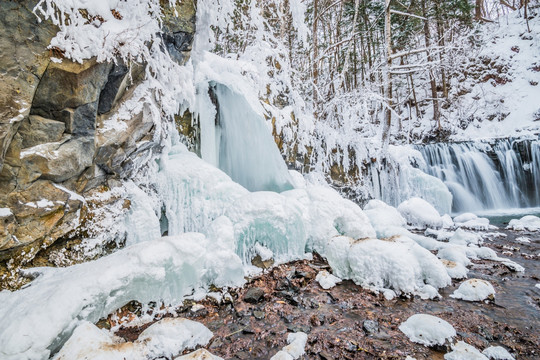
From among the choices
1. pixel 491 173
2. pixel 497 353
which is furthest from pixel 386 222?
pixel 491 173

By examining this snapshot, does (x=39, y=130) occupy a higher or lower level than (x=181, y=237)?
higher

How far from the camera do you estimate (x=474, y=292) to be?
2.72 meters

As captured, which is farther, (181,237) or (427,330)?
(181,237)

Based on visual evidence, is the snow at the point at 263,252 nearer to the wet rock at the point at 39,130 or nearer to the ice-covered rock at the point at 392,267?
the ice-covered rock at the point at 392,267

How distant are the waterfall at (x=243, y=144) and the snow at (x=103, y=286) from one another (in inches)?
106

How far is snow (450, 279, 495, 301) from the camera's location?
2.70 m

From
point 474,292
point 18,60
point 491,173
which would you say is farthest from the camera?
point 491,173

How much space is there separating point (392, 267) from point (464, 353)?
1177 mm

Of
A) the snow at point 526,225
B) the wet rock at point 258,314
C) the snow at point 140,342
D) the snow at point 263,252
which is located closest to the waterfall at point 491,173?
the snow at point 526,225

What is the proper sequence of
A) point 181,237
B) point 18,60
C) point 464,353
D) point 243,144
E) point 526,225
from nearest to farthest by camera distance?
1. point 464,353
2. point 18,60
3. point 181,237
4. point 243,144
5. point 526,225

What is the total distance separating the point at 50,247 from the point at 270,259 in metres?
2.64

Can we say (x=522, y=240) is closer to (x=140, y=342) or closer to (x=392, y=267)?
(x=392, y=267)

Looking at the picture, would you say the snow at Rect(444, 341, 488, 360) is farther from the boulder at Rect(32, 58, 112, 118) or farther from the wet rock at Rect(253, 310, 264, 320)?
the boulder at Rect(32, 58, 112, 118)

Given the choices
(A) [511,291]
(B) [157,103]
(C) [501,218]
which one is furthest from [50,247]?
(C) [501,218]
